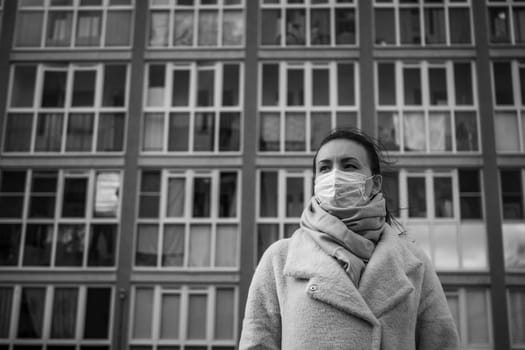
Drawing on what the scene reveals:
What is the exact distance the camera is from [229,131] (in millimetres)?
20797

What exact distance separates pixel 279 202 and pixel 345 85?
446 centimetres

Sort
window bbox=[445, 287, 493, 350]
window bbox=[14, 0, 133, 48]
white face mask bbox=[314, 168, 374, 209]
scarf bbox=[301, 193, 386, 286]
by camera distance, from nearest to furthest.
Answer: scarf bbox=[301, 193, 386, 286] → white face mask bbox=[314, 168, 374, 209] → window bbox=[445, 287, 493, 350] → window bbox=[14, 0, 133, 48]

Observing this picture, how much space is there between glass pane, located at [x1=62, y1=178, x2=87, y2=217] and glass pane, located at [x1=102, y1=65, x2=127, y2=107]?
270 centimetres

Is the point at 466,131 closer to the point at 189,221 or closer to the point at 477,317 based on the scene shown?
the point at 477,317

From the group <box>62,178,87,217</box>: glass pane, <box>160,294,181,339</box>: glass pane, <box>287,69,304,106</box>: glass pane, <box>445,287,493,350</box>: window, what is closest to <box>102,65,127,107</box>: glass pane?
<box>62,178,87,217</box>: glass pane

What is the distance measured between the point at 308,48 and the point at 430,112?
441cm

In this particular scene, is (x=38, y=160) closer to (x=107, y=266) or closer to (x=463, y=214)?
(x=107, y=266)

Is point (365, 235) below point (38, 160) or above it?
below

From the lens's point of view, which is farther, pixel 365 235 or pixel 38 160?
pixel 38 160

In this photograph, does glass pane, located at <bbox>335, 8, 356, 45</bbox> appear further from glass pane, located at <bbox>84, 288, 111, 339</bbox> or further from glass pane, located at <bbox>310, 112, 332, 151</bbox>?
glass pane, located at <bbox>84, 288, 111, 339</bbox>

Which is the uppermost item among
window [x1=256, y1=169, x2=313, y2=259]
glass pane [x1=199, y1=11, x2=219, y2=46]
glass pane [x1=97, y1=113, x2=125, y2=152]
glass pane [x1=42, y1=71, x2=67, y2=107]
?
glass pane [x1=199, y1=11, x2=219, y2=46]

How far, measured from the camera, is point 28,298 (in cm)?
1988

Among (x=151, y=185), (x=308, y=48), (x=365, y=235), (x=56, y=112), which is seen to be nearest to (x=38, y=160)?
(x=56, y=112)

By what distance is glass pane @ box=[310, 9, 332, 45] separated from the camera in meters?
21.5
